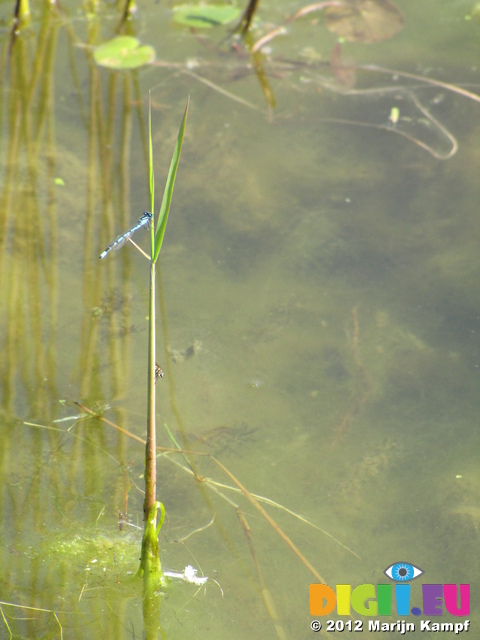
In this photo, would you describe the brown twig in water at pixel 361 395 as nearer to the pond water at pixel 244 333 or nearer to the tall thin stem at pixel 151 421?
the pond water at pixel 244 333

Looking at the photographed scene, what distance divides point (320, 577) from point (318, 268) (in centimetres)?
124

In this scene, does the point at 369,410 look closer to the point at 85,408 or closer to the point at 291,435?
the point at 291,435

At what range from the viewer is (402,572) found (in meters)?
1.79

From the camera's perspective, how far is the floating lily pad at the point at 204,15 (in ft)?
13.4

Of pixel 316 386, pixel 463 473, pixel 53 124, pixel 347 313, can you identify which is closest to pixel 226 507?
pixel 316 386

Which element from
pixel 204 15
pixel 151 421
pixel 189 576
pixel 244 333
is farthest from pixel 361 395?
pixel 204 15

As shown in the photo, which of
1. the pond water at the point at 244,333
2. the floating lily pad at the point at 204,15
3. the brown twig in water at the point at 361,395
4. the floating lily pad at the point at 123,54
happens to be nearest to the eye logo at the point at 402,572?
the pond water at the point at 244,333

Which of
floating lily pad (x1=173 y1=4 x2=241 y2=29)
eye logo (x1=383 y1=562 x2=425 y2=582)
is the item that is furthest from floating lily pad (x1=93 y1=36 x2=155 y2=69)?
eye logo (x1=383 y1=562 x2=425 y2=582)

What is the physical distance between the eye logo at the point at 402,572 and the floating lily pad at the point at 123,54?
304 centimetres

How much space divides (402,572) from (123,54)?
3182mm

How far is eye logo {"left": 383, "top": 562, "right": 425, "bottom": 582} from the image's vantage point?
1.78m

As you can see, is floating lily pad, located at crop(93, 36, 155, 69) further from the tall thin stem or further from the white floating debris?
the white floating debris

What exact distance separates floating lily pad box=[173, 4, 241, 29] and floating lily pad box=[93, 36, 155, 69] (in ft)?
1.27

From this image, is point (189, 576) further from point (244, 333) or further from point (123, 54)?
point (123, 54)
